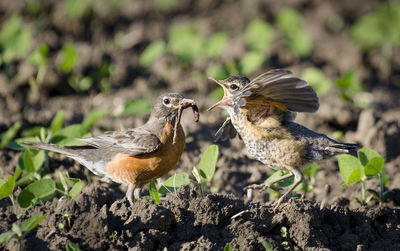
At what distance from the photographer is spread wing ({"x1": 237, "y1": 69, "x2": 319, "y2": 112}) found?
5.38m

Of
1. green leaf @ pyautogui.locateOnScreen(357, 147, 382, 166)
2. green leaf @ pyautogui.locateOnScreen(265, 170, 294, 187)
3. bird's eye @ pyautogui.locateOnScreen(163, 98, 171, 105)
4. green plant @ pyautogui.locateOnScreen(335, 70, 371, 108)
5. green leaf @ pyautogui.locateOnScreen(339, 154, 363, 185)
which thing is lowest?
green plant @ pyautogui.locateOnScreen(335, 70, 371, 108)

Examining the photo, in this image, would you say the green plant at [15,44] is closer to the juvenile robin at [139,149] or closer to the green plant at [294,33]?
the juvenile robin at [139,149]

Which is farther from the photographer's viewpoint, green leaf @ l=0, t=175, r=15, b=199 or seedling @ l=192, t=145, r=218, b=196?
seedling @ l=192, t=145, r=218, b=196

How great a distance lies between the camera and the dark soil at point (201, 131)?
508 cm

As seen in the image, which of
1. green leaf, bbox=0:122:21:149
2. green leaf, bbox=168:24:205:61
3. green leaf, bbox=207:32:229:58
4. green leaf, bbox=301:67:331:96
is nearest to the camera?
green leaf, bbox=0:122:21:149

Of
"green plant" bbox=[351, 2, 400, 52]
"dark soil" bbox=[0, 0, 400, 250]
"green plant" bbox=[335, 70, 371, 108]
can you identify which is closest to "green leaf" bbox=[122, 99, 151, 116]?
"dark soil" bbox=[0, 0, 400, 250]

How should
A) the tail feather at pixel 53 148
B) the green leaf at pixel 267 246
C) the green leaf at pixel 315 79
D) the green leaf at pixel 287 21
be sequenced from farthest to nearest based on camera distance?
the green leaf at pixel 287 21 → the green leaf at pixel 315 79 → the tail feather at pixel 53 148 → the green leaf at pixel 267 246

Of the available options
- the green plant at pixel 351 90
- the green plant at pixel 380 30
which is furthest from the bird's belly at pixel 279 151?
the green plant at pixel 380 30

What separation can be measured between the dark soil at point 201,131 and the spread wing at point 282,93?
923 mm

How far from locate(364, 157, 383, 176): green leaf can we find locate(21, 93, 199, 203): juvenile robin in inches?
76.2

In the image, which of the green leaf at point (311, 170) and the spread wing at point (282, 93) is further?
the green leaf at point (311, 170)

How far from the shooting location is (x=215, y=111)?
948cm

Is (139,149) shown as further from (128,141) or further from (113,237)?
(113,237)

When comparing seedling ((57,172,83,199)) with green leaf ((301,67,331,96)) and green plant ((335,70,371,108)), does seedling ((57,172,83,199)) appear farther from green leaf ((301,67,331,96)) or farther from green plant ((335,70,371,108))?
green leaf ((301,67,331,96))
